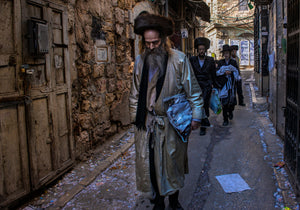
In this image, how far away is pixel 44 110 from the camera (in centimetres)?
393

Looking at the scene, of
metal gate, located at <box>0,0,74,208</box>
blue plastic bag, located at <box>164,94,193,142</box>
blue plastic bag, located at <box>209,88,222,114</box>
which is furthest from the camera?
blue plastic bag, located at <box>209,88,222,114</box>

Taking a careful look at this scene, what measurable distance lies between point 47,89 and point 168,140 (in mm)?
1885

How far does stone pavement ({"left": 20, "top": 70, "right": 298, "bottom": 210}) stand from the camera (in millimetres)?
3623

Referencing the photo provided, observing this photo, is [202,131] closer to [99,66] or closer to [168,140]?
[99,66]

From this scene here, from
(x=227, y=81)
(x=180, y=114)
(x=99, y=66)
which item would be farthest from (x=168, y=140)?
(x=227, y=81)

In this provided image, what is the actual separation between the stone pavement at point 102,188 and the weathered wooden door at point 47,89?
21 centimetres

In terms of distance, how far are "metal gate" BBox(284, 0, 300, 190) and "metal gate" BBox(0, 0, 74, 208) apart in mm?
3048

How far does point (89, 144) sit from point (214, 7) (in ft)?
73.9

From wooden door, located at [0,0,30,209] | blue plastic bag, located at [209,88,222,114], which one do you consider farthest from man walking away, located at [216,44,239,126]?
wooden door, located at [0,0,30,209]

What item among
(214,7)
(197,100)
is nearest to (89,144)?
(197,100)

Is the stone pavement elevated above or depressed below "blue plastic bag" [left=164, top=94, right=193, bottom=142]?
below

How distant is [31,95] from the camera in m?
3.65

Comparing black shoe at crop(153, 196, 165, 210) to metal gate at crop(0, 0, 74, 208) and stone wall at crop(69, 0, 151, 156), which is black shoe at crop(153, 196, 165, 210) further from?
stone wall at crop(69, 0, 151, 156)

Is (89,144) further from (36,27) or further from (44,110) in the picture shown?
(36,27)
